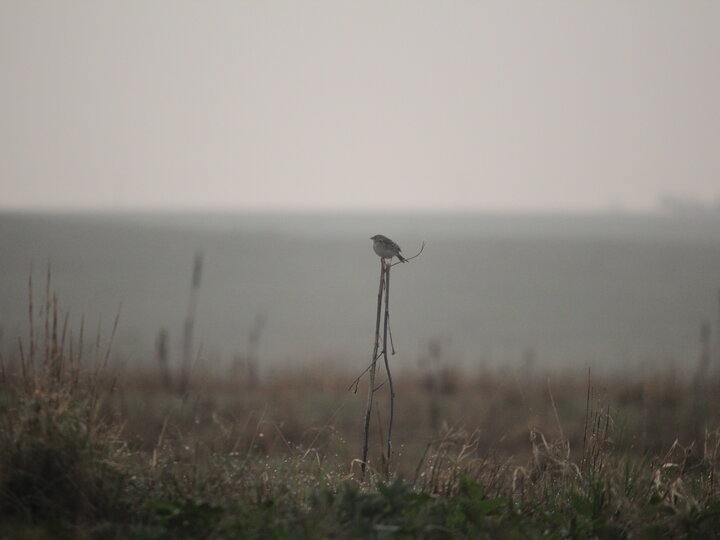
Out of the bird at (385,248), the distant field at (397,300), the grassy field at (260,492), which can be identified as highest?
the bird at (385,248)

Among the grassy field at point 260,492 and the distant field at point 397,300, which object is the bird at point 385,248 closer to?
the grassy field at point 260,492

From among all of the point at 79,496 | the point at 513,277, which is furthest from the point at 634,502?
the point at 513,277

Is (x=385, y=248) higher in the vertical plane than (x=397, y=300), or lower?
higher

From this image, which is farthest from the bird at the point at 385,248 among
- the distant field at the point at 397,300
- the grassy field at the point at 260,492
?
the distant field at the point at 397,300

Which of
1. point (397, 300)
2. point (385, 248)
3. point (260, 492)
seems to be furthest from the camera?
point (397, 300)

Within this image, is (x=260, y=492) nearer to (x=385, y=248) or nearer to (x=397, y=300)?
(x=385, y=248)

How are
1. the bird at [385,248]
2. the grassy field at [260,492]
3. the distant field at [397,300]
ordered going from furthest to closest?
1. the distant field at [397,300]
2. the bird at [385,248]
3. the grassy field at [260,492]

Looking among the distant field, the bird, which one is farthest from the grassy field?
the distant field

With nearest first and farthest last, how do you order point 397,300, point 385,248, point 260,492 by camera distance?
point 260,492 < point 385,248 < point 397,300

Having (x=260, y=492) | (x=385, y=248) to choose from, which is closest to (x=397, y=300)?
(x=385, y=248)

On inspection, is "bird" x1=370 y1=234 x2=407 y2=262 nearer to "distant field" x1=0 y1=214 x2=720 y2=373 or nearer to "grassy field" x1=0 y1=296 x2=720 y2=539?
"grassy field" x1=0 y1=296 x2=720 y2=539

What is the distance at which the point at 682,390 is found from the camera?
34.9 ft

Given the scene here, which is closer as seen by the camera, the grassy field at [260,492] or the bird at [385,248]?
the grassy field at [260,492]

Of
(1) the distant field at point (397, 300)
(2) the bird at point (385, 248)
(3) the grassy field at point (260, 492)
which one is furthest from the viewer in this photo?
(1) the distant field at point (397, 300)
